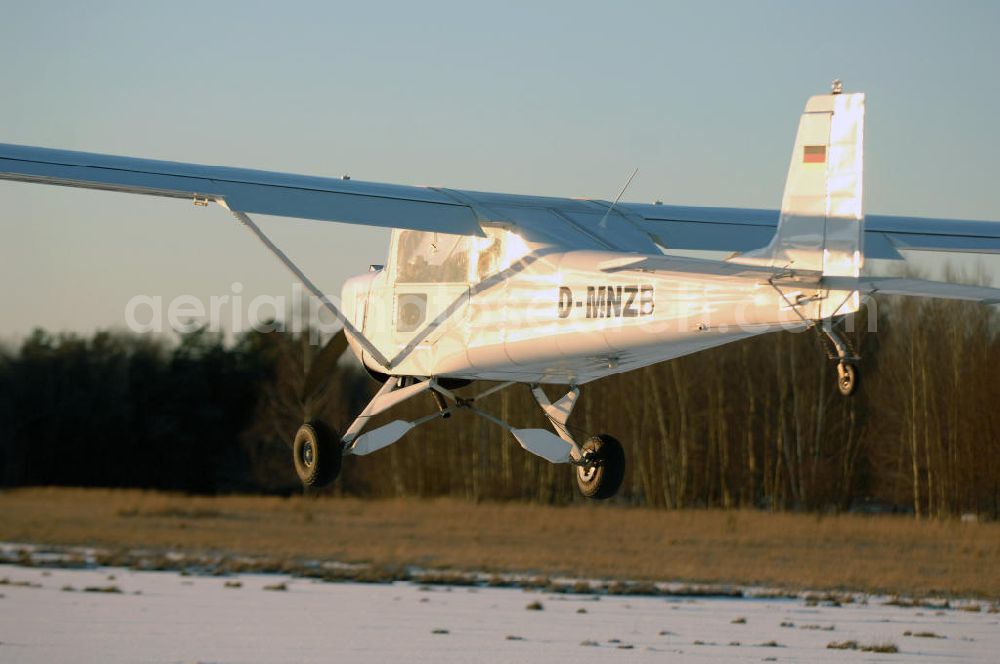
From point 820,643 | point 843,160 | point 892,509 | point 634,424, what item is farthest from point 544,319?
point 892,509

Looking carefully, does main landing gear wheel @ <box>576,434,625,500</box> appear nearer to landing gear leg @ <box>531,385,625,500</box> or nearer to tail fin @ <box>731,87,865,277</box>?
landing gear leg @ <box>531,385,625,500</box>

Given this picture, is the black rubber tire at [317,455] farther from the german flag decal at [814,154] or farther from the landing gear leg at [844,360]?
the landing gear leg at [844,360]

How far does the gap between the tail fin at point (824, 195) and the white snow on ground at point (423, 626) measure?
1659cm

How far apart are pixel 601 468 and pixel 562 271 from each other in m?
2.38

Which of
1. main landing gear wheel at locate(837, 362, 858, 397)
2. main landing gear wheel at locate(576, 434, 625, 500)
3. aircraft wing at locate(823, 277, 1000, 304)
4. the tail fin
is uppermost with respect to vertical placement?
the tail fin

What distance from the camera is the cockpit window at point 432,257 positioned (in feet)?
42.7

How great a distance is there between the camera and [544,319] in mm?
11883

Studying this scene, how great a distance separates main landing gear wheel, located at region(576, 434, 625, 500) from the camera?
13.3 meters

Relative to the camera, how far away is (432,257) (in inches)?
526

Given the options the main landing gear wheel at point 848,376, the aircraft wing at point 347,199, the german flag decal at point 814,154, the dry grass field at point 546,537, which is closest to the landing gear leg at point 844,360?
the main landing gear wheel at point 848,376

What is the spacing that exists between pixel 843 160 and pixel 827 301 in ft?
4.11

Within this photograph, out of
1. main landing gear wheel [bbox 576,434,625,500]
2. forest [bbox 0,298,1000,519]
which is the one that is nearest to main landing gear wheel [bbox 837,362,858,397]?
main landing gear wheel [bbox 576,434,625,500]

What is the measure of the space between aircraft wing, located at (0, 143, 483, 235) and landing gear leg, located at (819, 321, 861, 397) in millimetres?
4108

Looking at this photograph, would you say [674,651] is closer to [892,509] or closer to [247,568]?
[247,568]
